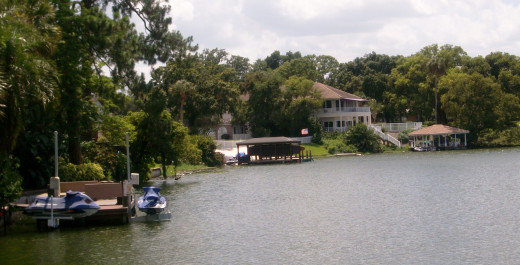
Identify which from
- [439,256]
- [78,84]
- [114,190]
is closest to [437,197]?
[439,256]

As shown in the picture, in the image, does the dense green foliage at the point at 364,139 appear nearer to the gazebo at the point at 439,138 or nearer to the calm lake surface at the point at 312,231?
the gazebo at the point at 439,138

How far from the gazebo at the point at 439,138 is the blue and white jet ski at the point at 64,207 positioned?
214 ft

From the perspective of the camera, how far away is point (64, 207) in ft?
79.0

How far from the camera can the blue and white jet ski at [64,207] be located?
23.9m

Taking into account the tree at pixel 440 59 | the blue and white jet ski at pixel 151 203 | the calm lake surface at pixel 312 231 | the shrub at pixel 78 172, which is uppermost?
the tree at pixel 440 59

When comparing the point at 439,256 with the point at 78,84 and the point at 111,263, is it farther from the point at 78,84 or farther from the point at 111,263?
the point at 78,84

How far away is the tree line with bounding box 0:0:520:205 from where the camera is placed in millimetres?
22453

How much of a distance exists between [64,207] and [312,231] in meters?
9.53

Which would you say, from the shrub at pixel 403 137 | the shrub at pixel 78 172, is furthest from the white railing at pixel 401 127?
the shrub at pixel 78 172

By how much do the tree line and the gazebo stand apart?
2254 millimetres

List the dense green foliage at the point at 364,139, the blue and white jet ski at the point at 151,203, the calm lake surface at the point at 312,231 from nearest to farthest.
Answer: the calm lake surface at the point at 312,231 < the blue and white jet ski at the point at 151,203 < the dense green foliage at the point at 364,139

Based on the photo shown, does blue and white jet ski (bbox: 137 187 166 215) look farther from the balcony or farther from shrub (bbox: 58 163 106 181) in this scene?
the balcony

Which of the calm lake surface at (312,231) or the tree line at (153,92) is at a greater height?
the tree line at (153,92)

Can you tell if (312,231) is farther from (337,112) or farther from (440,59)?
(440,59)
